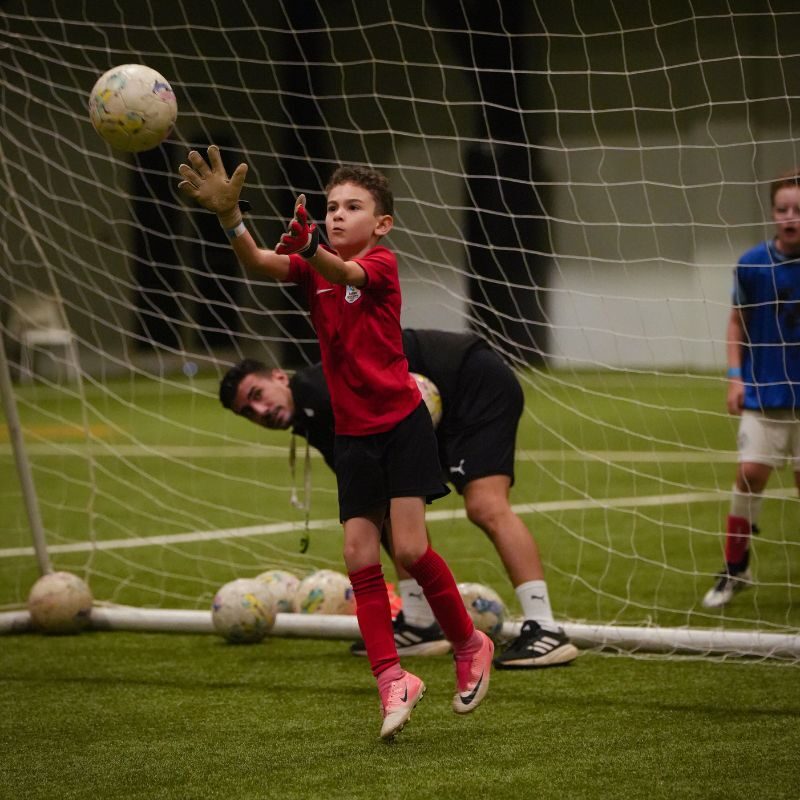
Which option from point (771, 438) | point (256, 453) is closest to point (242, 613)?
point (771, 438)

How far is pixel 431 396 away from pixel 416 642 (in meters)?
0.96

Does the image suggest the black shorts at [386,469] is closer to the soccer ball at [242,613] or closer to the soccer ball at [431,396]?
the soccer ball at [431,396]

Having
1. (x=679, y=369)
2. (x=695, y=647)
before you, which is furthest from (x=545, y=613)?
(x=679, y=369)

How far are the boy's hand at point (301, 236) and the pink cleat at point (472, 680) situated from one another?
1297 mm

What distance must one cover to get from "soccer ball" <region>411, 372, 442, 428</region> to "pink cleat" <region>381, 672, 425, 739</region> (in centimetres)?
135

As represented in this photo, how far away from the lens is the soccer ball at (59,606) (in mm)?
5367

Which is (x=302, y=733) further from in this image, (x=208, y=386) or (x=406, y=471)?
(x=208, y=386)

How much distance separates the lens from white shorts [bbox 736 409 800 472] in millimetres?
5825

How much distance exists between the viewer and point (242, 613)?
515cm

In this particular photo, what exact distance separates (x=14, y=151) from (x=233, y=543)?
8.06 meters

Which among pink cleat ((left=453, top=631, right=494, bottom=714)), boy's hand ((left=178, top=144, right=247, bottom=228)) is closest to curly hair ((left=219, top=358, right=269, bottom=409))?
boy's hand ((left=178, top=144, right=247, bottom=228))

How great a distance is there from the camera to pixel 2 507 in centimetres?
940

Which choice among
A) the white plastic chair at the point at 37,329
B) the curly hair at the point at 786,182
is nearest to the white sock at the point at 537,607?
the curly hair at the point at 786,182

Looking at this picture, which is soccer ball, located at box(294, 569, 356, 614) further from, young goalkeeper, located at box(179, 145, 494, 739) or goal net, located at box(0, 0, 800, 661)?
young goalkeeper, located at box(179, 145, 494, 739)
